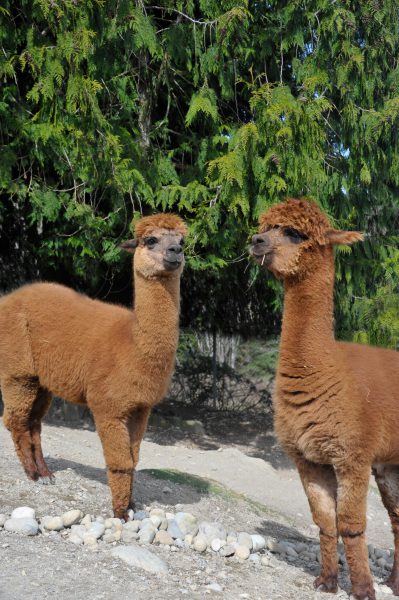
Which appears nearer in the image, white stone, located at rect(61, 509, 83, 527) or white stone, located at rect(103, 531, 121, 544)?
white stone, located at rect(103, 531, 121, 544)

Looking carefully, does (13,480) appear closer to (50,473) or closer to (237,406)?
(50,473)

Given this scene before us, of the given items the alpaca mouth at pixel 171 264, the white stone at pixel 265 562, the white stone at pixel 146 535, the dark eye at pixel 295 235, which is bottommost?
the white stone at pixel 265 562

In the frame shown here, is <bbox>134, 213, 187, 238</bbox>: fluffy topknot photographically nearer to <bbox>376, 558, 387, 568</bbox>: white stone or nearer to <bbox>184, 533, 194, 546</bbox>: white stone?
<bbox>184, 533, 194, 546</bbox>: white stone

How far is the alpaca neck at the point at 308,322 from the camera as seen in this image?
5.04 m

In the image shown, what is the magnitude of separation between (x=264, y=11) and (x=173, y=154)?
260cm

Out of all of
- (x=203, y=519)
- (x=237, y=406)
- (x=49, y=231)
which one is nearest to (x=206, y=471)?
(x=203, y=519)

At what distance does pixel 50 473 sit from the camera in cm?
716

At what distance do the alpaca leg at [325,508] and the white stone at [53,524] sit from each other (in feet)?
6.57

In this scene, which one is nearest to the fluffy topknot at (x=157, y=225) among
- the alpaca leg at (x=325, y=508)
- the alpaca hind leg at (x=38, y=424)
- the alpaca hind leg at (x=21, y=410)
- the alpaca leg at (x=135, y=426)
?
the alpaca leg at (x=135, y=426)

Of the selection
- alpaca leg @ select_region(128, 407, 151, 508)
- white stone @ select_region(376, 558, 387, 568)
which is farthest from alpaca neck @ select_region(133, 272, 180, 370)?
white stone @ select_region(376, 558, 387, 568)

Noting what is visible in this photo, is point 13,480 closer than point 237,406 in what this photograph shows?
Yes

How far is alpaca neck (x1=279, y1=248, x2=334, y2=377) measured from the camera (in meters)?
5.04

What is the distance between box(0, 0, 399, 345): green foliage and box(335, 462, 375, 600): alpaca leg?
209 inches

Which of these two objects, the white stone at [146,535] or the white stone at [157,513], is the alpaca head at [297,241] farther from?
the white stone at [157,513]
